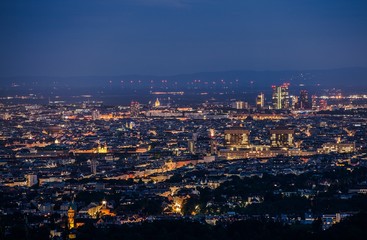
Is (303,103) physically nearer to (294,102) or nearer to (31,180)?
(294,102)

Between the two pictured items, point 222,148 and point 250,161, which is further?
point 222,148

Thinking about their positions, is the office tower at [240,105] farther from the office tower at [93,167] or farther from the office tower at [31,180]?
the office tower at [31,180]

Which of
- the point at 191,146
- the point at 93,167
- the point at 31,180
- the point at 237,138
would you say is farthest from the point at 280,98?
the point at 31,180

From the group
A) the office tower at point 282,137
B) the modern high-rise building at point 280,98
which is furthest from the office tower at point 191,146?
the modern high-rise building at point 280,98

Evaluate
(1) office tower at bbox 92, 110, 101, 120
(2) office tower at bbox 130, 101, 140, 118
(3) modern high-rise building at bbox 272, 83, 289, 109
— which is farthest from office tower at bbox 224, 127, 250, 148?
(3) modern high-rise building at bbox 272, 83, 289, 109

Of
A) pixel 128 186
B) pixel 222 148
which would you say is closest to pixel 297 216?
pixel 128 186

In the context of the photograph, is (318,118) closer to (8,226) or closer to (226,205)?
(226,205)
